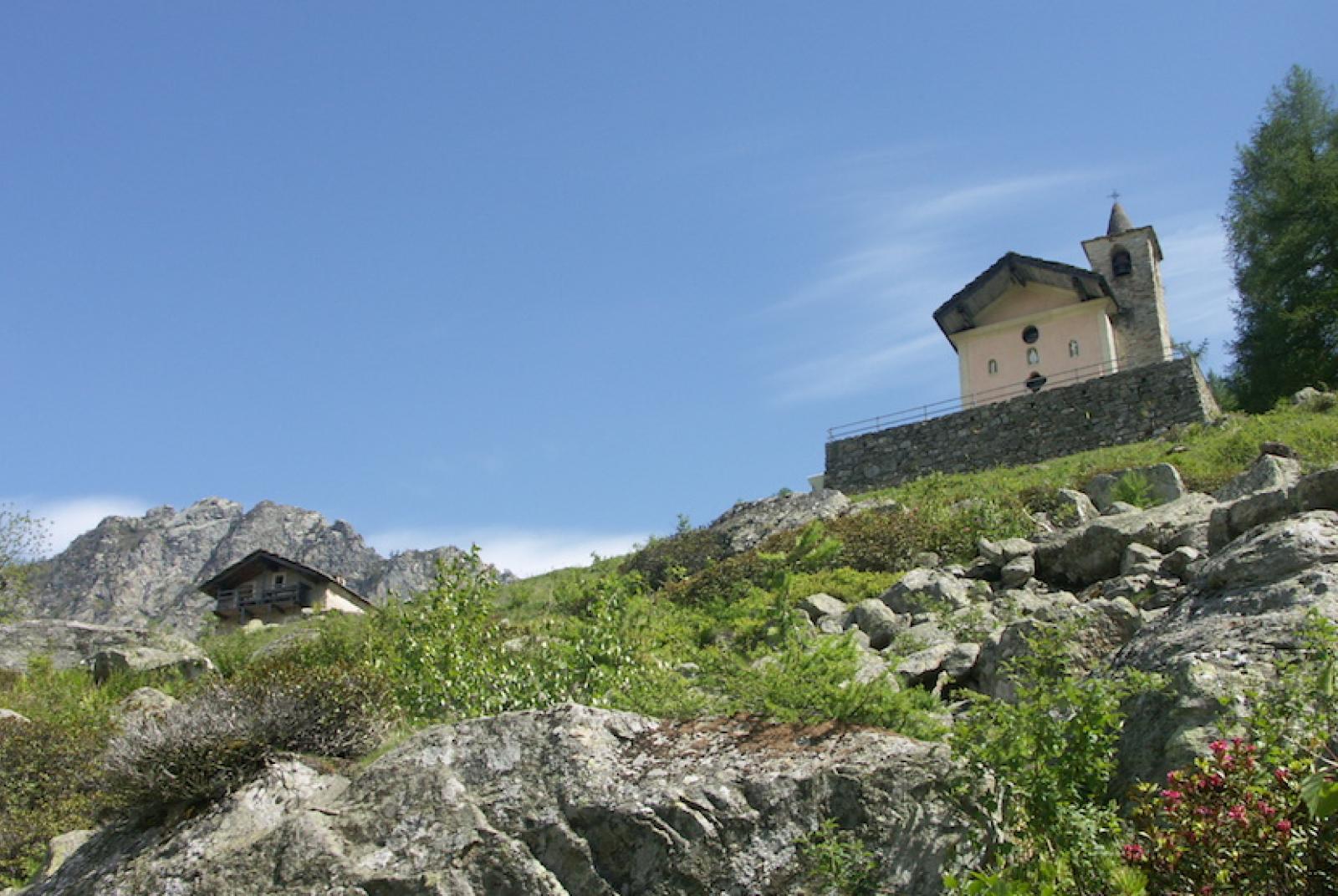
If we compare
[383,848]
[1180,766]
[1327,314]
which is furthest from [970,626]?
[1327,314]

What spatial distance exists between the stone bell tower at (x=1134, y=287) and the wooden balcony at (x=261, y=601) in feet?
110

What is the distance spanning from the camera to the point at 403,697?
10.4 metres

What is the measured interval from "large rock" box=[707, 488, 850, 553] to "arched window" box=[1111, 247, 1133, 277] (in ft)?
97.0

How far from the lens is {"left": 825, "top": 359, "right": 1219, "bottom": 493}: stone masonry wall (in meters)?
33.2

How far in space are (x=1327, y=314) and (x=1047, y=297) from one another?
9273 millimetres

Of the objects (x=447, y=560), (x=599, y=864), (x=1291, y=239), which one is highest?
(x=1291, y=239)

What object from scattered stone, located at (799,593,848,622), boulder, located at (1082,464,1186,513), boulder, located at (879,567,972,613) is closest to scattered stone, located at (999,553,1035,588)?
boulder, located at (879,567,972,613)

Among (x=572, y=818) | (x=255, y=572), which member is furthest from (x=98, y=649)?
(x=255, y=572)

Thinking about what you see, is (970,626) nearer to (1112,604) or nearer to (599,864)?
(1112,604)

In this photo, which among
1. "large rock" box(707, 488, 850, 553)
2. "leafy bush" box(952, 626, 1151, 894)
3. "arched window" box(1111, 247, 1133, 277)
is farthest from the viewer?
"arched window" box(1111, 247, 1133, 277)

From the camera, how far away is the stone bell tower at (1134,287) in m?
49.9

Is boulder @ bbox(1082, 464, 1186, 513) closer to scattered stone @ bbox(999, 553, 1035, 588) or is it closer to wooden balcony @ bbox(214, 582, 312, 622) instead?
scattered stone @ bbox(999, 553, 1035, 588)

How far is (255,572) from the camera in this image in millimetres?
52438

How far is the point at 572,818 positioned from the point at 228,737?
2753 millimetres
